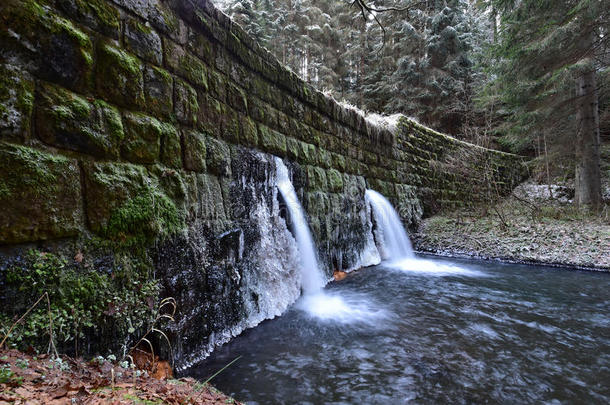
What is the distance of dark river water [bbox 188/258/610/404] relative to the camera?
86.0 inches

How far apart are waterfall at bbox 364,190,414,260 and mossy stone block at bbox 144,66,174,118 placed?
5317 millimetres

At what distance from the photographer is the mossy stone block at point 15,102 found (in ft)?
5.24

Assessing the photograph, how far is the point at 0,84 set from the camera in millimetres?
1591

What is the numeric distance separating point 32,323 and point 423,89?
17.2 metres

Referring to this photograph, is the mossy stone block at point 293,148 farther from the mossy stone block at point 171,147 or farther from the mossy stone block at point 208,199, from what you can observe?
the mossy stone block at point 171,147

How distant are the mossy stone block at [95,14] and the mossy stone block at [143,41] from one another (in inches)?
4.0

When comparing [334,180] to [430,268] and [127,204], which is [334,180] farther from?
[127,204]

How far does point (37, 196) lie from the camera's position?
5.54 ft

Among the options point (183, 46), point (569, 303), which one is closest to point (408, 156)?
point (569, 303)

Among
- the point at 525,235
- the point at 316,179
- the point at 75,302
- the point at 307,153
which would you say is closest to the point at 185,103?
the point at 75,302

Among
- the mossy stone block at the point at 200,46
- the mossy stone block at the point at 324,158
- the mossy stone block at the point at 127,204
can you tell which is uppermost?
the mossy stone block at the point at 200,46

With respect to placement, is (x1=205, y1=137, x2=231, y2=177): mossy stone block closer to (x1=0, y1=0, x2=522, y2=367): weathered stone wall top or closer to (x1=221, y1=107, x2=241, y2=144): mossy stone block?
(x1=0, y1=0, x2=522, y2=367): weathered stone wall top

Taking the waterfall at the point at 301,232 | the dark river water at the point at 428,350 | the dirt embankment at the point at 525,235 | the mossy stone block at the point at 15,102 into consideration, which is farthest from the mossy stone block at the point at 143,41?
the dirt embankment at the point at 525,235

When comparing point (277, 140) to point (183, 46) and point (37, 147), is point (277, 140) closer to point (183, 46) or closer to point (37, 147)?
point (183, 46)
